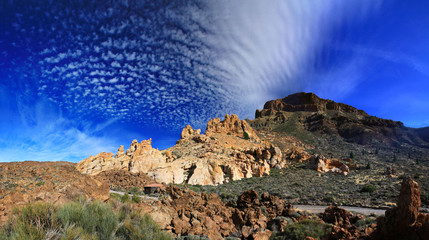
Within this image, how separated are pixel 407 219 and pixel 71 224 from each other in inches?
335

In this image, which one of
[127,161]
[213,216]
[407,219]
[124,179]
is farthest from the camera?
[127,161]

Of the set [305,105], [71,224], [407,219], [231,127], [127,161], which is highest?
[305,105]

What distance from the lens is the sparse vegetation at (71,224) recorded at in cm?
379

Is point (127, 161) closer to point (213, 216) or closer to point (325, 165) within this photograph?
point (213, 216)

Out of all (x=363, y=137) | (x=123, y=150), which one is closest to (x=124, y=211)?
(x=123, y=150)

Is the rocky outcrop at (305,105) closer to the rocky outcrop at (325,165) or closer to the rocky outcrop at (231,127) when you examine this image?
the rocky outcrop at (231,127)

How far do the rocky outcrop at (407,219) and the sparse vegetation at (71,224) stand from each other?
6.38m

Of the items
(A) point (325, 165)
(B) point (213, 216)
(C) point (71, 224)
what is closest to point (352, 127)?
(A) point (325, 165)

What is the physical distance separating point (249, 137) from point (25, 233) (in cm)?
6370

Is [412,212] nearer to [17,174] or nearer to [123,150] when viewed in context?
[17,174]

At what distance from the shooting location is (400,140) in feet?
256

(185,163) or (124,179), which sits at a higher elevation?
(185,163)

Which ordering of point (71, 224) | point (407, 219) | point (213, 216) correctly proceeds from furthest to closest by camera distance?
point (213, 216) < point (407, 219) < point (71, 224)

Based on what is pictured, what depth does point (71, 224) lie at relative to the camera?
167 inches
